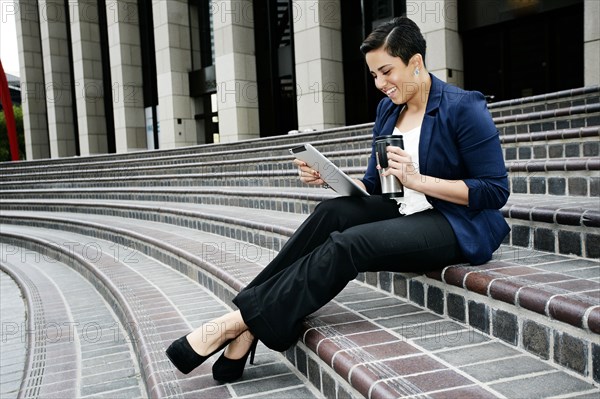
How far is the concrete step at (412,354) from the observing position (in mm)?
1623

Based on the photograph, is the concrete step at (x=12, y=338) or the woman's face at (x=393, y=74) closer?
the woman's face at (x=393, y=74)

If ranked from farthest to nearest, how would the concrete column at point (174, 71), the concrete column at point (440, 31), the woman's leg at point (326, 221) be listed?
the concrete column at point (174, 71) → the concrete column at point (440, 31) → the woman's leg at point (326, 221)

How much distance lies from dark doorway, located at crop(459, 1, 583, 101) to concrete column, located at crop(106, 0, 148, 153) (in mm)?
12087

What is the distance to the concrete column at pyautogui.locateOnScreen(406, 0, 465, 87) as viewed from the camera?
9078 millimetres

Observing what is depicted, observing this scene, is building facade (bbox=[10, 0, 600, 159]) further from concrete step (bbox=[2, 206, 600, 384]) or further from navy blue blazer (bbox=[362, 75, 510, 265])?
navy blue blazer (bbox=[362, 75, 510, 265])

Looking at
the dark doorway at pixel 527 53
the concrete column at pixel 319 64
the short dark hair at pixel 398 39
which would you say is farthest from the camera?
the concrete column at pixel 319 64

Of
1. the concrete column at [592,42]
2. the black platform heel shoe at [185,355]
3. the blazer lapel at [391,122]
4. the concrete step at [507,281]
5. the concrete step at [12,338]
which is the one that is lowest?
the concrete step at [12,338]

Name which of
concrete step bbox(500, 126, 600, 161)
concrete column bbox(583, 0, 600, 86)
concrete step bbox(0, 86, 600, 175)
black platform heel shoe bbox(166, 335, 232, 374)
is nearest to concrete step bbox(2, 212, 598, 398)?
black platform heel shoe bbox(166, 335, 232, 374)

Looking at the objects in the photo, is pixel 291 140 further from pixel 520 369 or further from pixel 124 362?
pixel 520 369

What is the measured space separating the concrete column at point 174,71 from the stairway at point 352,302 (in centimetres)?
919

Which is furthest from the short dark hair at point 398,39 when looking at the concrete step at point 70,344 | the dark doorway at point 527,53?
the dark doorway at point 527,53

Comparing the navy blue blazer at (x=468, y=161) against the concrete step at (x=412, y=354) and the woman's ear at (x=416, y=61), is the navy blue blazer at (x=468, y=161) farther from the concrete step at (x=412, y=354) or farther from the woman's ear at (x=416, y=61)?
the concrete step at (x=412, y=354)

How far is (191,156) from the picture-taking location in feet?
33.6

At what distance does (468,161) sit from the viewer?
2.16 meters
